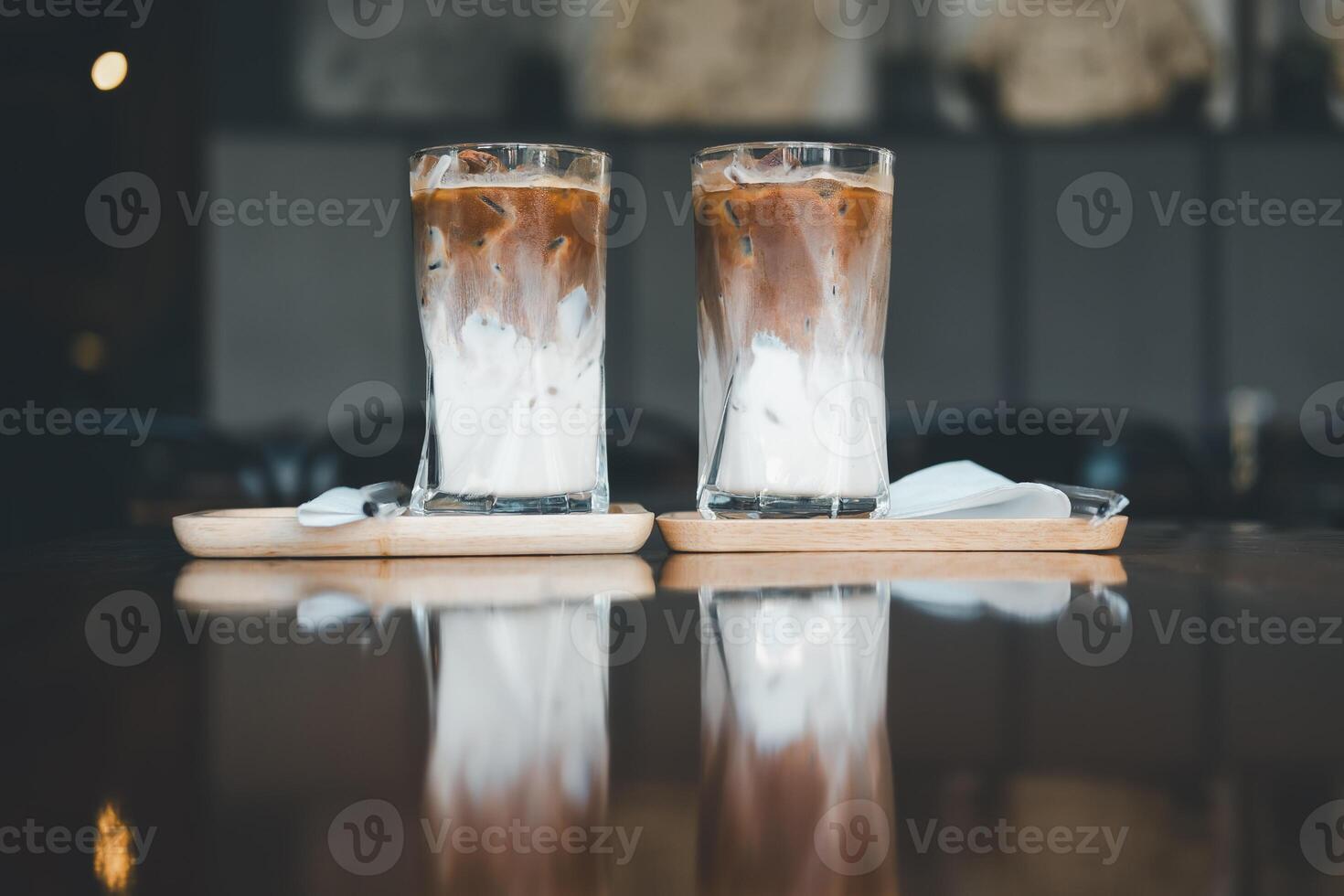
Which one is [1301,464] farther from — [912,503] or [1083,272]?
[912,503]

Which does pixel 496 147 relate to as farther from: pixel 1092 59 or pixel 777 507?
pixel 1092 59

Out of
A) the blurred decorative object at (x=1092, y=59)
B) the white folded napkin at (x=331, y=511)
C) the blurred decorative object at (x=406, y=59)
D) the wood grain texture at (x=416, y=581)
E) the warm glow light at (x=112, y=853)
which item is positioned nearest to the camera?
the warm glow light at (x=112, y=853)

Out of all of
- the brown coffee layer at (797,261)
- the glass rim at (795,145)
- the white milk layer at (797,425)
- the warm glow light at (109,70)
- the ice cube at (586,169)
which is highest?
the warm glow light at (109,70)

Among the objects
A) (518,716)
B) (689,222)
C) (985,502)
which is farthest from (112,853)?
(689,222)

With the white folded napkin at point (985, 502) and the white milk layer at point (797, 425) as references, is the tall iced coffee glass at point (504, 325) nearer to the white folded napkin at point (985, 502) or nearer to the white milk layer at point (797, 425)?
the white milk layer at point (797, 425)

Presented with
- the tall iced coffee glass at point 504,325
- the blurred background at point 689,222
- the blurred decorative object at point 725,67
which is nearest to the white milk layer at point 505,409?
the tall iced coffee glass at point 504,325

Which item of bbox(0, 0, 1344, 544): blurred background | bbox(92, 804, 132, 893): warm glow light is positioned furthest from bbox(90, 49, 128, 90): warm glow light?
bbox(92, 804, 132, 893): warm glow light
